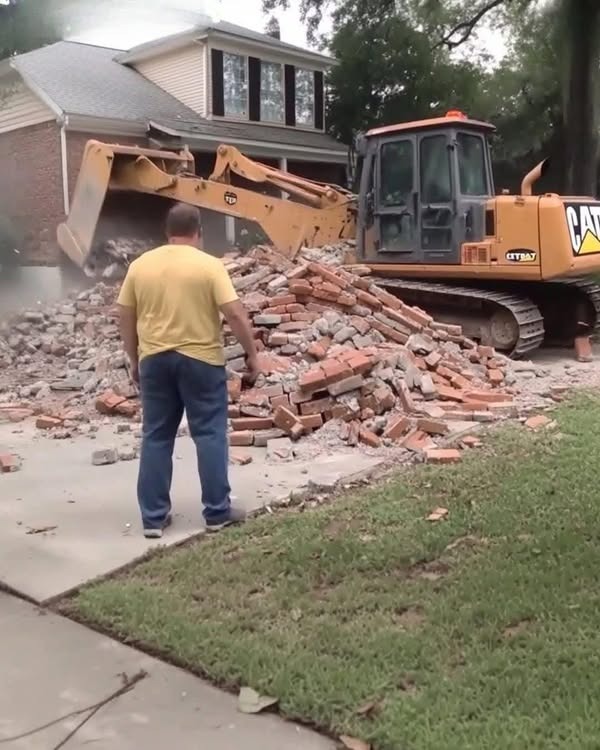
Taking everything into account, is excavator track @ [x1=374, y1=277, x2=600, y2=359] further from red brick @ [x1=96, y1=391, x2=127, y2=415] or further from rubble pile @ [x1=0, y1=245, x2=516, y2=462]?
red brick @ [x1=96, y1=391, x2=127, y2=415]

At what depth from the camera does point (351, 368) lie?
8.62 metres

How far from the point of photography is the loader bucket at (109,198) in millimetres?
13359

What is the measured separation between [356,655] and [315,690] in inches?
13.0

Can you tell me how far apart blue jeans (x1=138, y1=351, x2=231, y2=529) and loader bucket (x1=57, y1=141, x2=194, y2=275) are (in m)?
8.31

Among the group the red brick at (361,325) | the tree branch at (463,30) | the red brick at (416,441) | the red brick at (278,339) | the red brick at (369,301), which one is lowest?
the red brick at (416,441)

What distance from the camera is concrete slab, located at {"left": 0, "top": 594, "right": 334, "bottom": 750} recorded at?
3.36 meters

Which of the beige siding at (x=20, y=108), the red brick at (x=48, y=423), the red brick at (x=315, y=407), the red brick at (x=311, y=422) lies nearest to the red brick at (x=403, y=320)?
the red brick at (x=315, y=407)

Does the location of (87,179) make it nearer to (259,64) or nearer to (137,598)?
(137,598)

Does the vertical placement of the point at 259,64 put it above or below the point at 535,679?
above

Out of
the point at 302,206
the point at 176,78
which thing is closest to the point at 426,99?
the point at 176,78

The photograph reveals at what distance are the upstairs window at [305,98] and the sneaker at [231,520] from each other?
21300 mm

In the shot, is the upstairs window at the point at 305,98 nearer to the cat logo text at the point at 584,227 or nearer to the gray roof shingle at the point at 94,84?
the gray roof shingle at the point at 94,84

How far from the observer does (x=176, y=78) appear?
2405 cm

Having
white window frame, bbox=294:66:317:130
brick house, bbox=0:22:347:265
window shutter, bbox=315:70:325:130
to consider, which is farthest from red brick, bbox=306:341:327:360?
window shutter, bbox=315:70:325:130
